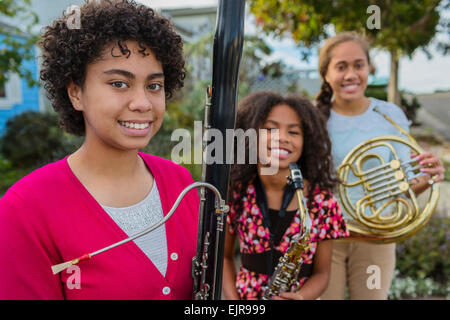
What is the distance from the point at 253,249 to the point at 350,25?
3.75 meters

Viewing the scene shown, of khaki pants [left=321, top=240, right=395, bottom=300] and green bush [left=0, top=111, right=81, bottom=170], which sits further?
green bush [left=0, top=111, right=81, bottom=170]

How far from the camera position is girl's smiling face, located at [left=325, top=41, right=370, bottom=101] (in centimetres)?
218

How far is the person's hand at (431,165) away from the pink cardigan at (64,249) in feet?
4.75

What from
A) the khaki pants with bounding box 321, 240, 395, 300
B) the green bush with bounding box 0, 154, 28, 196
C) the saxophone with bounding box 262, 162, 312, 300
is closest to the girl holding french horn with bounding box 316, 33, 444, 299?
the khaki pants with bounding box 321, 240, 395, 300

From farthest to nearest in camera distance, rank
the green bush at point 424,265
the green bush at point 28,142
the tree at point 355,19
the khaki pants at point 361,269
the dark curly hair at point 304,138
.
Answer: the green bush at point 28,142 < the tree at point 355,19 < the green bush at point 424,265 < the khaki pants at point 361,269 < the dark curly hair at point 304,138

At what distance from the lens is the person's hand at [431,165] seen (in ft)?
6.44

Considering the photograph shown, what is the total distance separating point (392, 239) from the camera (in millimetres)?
1983

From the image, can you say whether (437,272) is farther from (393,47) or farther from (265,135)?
(265,135)

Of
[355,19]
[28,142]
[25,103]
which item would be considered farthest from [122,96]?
[25,103]

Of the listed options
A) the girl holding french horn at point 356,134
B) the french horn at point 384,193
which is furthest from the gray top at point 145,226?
the girl holding french horn at point 356,134

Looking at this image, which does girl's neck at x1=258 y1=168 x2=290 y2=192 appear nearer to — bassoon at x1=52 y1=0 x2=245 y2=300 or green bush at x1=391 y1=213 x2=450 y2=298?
bassoon at x1=52 y1=0 x2=245 y2=300

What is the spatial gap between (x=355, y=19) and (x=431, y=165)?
10.2 ft

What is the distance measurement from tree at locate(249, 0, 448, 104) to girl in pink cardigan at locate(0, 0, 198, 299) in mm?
3368

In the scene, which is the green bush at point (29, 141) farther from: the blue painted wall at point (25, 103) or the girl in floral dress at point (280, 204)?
the girl in floral dress at point (280, 204)
